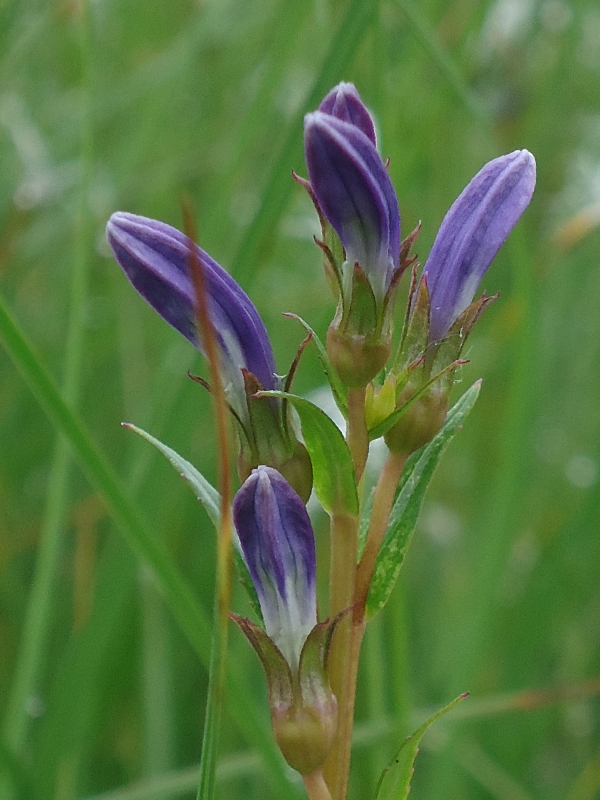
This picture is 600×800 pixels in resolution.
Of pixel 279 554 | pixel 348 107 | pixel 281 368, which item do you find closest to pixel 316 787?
pixel 279 554

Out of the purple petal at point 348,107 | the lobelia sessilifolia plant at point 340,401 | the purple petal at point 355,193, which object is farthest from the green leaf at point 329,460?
the purple petal at point 348,107

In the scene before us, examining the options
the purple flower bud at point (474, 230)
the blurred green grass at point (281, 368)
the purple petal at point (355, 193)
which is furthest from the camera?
the blurred green grass at point (281, 368)

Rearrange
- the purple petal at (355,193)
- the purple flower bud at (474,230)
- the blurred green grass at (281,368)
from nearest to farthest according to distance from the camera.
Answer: the purple petal at (355,193) → the purple flower bud at (474,230) → the blurred green grass at (281,368)

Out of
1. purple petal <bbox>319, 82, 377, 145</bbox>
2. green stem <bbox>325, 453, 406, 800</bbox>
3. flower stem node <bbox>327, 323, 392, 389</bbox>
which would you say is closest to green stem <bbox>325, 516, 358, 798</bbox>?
green stem <bbox>325, 453, 406, 800</bbox>

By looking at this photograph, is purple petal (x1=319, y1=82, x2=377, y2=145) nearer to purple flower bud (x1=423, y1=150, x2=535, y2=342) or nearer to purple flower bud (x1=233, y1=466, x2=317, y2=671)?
purple flower bud (x1=423, y1=150, x2=535, y2=342)

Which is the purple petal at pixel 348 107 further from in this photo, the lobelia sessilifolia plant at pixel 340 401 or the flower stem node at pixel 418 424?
the flower stem node at pixel 418 424

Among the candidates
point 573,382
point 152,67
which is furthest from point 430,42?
point 573,382

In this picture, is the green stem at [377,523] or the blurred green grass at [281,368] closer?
the green stem at [377,523]

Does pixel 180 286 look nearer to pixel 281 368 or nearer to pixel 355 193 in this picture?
pixel 355 193
